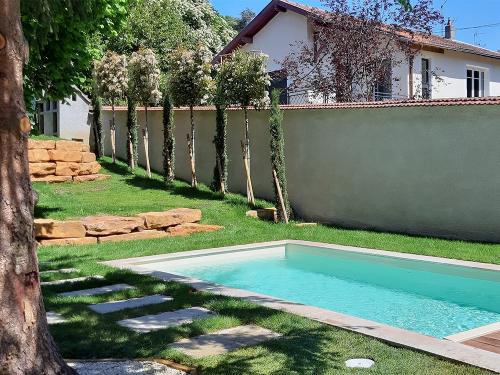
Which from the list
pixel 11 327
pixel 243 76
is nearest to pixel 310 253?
pixel 243 76

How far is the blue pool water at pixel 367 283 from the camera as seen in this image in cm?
779

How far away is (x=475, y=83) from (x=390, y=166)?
15.4 meters

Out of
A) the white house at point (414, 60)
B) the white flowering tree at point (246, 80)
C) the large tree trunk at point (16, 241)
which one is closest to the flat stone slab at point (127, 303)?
the large tree trunk at point (16, 241)

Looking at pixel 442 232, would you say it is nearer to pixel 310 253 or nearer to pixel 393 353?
pixel 310 253

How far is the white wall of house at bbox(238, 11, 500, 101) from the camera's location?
22984 mm

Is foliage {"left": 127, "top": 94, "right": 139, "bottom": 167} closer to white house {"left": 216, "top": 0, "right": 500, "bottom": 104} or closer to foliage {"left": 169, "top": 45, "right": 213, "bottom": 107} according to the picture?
foliage {"left": 169, "top": 45, "right": 213, "bottom": 107}

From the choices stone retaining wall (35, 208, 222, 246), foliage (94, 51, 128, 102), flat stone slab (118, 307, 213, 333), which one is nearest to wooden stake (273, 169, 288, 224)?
stone retaining wall (35, 208, 222, 246)

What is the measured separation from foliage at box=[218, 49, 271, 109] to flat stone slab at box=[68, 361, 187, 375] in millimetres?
11504

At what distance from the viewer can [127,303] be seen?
6734mm

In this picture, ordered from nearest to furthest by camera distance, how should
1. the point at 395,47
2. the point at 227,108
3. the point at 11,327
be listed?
the point at 11,327, the point at 227,108, the point at 395,47

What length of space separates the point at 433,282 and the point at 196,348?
5558mm

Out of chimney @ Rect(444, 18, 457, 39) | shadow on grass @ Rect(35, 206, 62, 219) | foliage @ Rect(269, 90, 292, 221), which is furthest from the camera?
chimney @ Rect(444, 18, 457, 39)

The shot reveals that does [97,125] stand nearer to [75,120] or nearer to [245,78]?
[75,120]

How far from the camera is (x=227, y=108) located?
57.9ft
